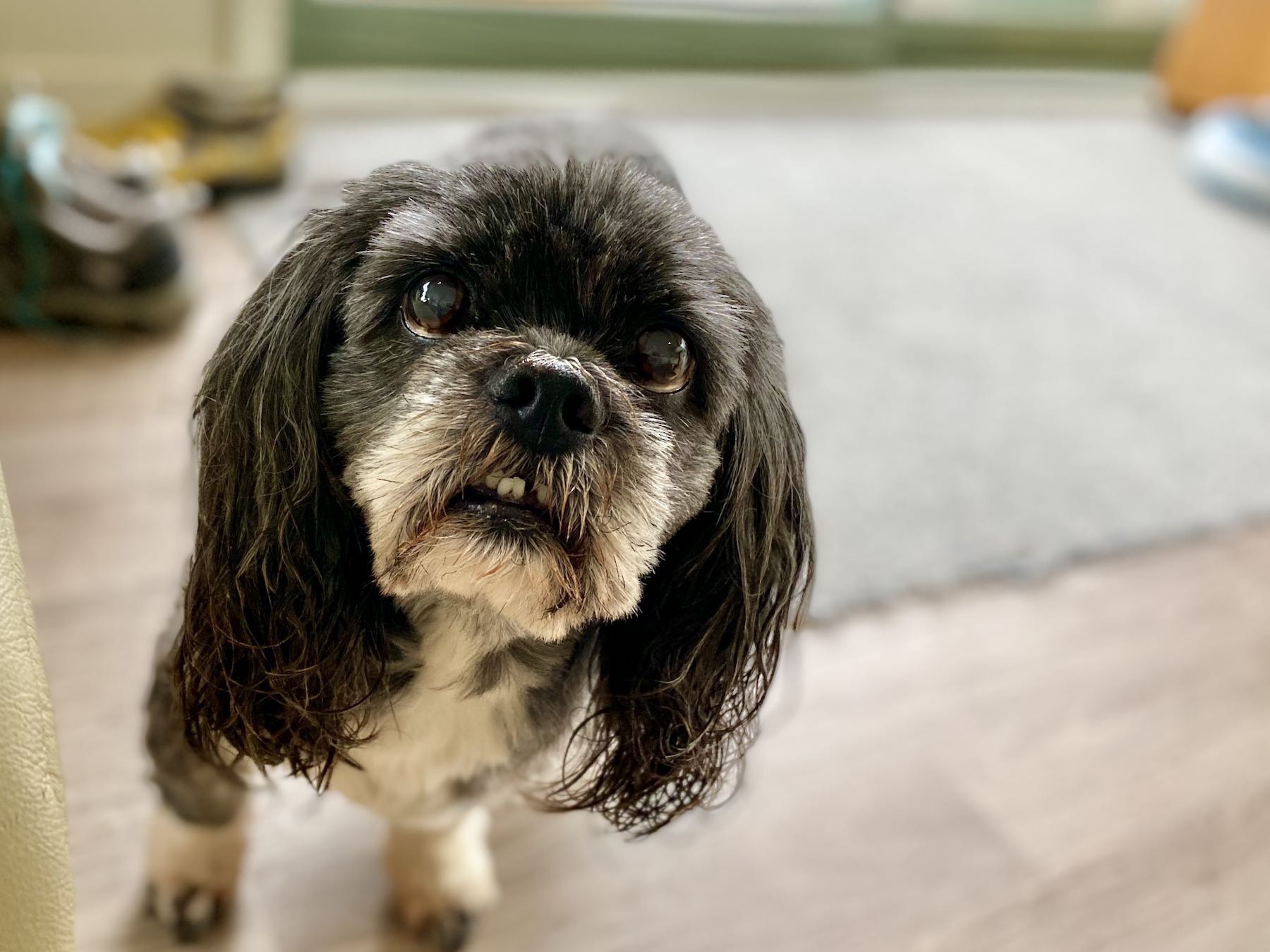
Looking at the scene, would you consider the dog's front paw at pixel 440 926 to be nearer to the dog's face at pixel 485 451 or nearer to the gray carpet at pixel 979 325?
the dog's face at pixel 485 451

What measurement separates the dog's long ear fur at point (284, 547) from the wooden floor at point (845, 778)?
0.38 meters

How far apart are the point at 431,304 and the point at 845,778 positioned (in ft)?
3.00

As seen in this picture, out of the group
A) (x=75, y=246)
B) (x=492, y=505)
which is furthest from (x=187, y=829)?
(x=75, y=246)

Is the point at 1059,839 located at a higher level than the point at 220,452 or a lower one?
lower

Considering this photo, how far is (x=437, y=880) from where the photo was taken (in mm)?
1183

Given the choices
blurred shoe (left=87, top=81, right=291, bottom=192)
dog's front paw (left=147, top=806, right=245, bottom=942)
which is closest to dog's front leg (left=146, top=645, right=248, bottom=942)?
dog's front paw (left=147, top=806, right=245, bottom=942)

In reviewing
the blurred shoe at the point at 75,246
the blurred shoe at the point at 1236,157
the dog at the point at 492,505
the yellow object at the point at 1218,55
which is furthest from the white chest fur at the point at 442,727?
the yellow object at the point at 1218,55

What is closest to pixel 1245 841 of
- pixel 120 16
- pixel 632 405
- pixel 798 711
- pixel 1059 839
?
pixel 1059 839

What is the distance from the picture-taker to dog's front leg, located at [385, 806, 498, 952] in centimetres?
118

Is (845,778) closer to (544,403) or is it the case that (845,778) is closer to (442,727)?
(442,727)

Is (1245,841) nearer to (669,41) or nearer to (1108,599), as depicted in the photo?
(1108,599)

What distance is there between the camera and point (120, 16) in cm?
242

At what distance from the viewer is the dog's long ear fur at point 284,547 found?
850mm

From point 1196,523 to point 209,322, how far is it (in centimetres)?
177
